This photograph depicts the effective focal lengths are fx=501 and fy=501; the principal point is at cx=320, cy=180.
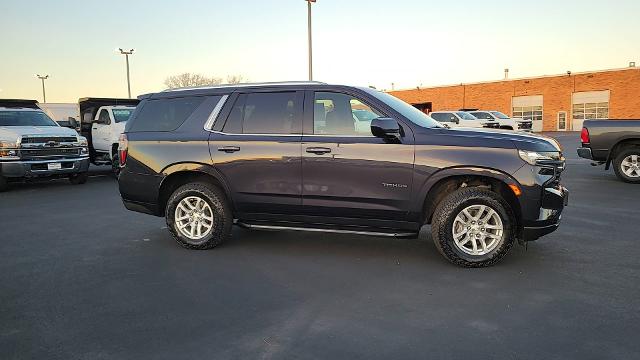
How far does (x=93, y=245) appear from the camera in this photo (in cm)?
639

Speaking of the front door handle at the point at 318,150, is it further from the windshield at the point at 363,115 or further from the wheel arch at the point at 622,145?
the wheel arch at the point at 622,145

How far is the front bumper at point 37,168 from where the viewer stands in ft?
37.6

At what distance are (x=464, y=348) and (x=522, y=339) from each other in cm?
46

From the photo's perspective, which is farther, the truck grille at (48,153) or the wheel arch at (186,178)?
the truck grille at (48,153)

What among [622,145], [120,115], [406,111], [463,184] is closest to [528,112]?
[622,145]

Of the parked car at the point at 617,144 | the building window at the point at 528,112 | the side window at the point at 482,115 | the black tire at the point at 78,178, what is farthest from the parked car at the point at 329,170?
the building window at the point at 528,112

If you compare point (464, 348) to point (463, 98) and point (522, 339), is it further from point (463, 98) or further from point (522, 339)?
point (463, 98)

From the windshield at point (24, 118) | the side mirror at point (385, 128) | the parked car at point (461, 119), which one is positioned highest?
the parked car at point (461, 119)

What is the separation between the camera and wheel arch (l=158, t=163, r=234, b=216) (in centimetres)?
605

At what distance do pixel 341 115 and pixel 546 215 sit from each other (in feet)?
7.89

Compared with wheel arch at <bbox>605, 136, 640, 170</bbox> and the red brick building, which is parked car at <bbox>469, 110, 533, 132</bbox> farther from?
the red brick building

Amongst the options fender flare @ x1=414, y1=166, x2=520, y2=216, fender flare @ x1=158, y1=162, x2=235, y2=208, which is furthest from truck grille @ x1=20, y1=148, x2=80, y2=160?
fender flare @ x1=414, y1=166, x2=520, y2=216

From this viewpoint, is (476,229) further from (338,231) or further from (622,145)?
(622,145)

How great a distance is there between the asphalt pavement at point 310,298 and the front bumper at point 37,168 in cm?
510
